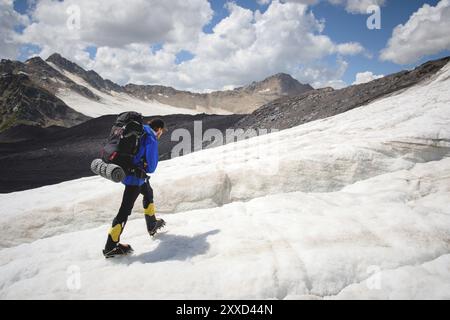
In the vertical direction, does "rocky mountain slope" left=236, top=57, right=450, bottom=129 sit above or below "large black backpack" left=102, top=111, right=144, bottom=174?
above

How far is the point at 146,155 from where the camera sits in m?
5.95

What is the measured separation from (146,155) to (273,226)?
292 cm

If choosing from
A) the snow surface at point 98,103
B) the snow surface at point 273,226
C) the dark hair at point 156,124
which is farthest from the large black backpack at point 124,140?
the snow surface at point 98,103

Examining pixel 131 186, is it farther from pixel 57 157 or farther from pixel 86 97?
pixel 86 97

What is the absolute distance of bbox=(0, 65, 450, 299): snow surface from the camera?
5117mm

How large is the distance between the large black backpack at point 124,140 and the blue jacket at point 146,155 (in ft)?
0.34

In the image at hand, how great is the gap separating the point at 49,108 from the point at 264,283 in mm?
108950

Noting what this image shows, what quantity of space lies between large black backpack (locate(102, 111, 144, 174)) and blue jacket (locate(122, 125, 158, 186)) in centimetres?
10

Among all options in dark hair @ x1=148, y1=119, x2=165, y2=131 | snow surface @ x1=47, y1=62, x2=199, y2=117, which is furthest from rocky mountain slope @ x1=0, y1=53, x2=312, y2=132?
dark hair @ x1=148, y1=119, x2=165, y2=131

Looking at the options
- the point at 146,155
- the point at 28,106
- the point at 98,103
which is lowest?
the point at 146,155

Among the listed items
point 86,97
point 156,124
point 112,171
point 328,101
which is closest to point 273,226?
point 156,124

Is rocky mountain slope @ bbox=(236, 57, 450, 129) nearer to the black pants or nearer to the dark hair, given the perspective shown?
the dark hair

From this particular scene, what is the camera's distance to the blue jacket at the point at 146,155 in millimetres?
5906

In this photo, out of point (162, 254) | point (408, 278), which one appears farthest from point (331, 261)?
point (162, 254)
